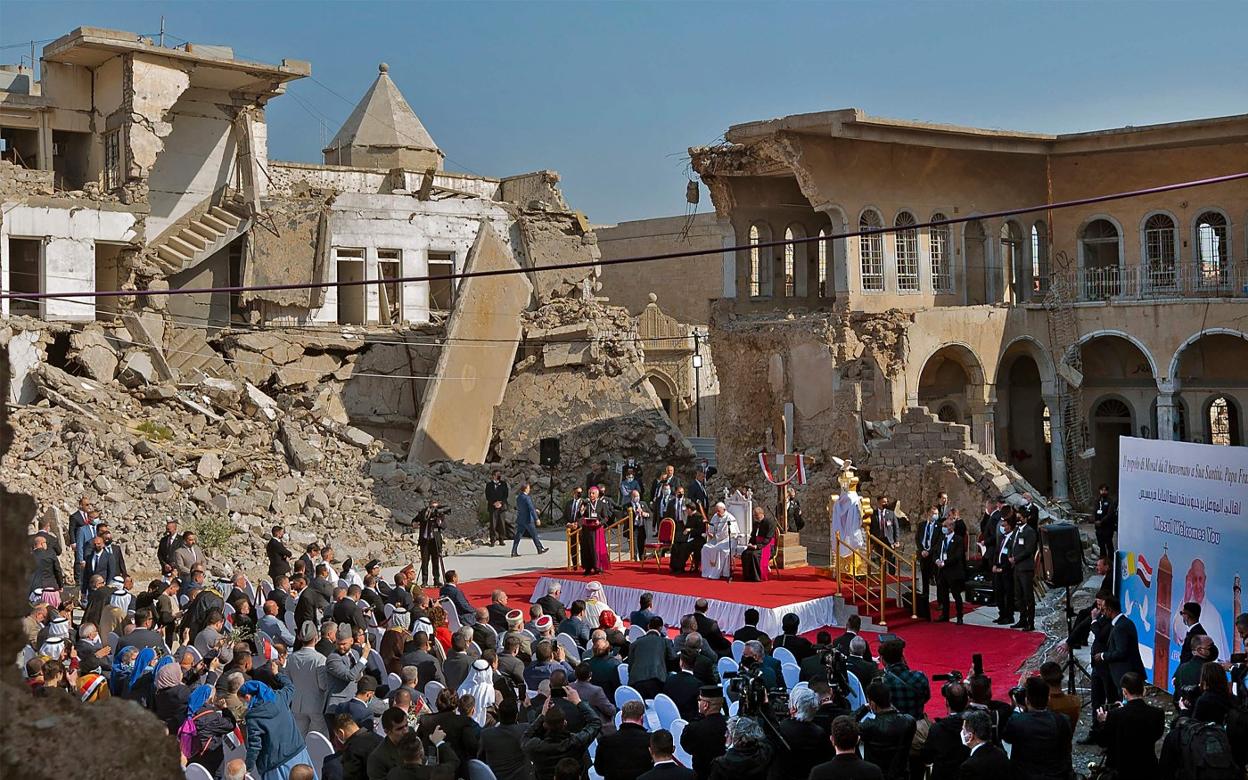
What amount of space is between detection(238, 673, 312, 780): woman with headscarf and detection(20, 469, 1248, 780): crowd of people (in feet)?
0.05

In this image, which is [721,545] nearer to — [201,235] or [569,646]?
[569,646]

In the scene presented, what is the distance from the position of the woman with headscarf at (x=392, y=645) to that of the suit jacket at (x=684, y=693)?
10.2ft

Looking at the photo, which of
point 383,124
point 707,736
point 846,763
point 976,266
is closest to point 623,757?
point 707,736

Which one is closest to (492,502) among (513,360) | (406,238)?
(513,360)

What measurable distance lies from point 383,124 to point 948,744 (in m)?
35.3

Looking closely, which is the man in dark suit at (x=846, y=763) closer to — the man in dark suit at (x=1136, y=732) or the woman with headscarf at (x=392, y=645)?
the man in dark suit at (x=1136, y=732)

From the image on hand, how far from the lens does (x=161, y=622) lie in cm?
1431

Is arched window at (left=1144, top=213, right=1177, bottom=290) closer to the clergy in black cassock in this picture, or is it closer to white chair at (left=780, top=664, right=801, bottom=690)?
the clergy in black cassock

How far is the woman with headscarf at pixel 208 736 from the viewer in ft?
30.7

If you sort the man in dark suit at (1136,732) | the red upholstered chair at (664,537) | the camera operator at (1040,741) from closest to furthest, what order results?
the camera operator at (1040,741) < the man in dark suit at (1136,732) < the red upholstered chair at (664,537)

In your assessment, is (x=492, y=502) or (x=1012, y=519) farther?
(x=492, y=502)

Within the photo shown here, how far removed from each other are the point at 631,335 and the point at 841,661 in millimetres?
23801

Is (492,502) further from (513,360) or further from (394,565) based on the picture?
(513,360)

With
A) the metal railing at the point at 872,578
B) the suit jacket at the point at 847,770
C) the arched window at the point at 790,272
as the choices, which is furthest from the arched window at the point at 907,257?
the suit jacket at the point at 847,770
